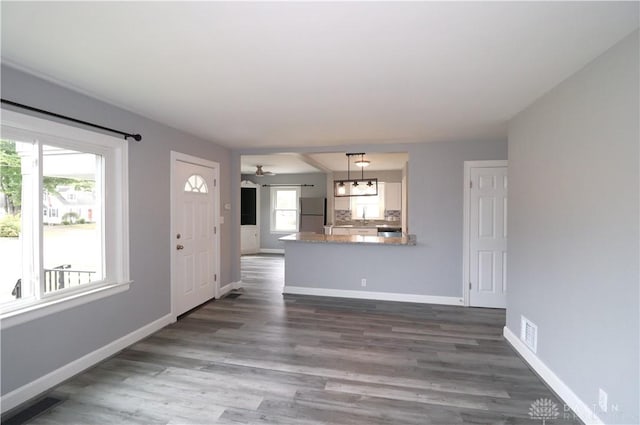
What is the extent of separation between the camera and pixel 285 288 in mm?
4875

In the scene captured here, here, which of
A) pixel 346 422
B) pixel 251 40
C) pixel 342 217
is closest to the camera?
pixel 251 40

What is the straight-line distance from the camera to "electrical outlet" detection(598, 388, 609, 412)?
1739 mm

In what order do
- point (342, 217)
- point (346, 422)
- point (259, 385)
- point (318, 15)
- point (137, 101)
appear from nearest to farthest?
point (318, 15), point (346, 422), point (259, 385), point (137, 101), point (342, 217)

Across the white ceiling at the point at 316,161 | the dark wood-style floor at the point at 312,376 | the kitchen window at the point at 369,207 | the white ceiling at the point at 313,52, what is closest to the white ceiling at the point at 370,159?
the white ceiling at the point at 316,161

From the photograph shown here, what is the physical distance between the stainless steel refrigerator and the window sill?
5.63 meters

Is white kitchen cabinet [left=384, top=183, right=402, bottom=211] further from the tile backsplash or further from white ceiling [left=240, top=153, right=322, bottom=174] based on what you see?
white ceiling [left=240, top=153, right=322, bottom=174]

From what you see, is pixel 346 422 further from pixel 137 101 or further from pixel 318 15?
pixel 137 101

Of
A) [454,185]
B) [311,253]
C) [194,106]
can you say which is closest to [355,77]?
[194,106]

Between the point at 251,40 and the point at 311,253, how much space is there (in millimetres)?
3517

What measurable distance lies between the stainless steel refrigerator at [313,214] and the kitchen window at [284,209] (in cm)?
47

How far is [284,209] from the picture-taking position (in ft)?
29.4

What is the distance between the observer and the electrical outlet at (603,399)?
1.74m

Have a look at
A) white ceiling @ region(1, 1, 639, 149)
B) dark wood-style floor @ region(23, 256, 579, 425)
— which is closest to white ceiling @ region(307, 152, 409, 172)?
white ceiling @ region(1, 1, 639, 149)

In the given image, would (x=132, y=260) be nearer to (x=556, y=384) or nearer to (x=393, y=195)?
(x=556, y=384)
